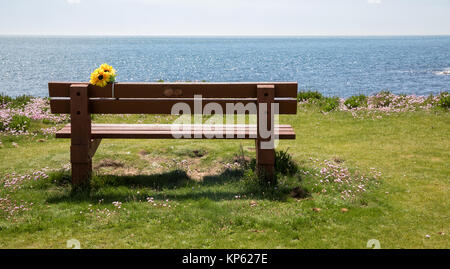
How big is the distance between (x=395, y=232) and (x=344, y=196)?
3.74 feet

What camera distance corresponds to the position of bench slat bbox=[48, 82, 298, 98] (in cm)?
620

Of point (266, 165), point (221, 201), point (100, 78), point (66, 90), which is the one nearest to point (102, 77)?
point (100, 78)

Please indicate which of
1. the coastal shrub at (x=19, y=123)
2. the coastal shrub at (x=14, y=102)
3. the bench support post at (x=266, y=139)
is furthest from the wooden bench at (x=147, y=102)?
the coastal shrub at (x=14, y=102)

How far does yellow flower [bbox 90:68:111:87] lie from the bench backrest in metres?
0.07

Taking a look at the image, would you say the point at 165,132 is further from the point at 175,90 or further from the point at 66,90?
the point at 66,90

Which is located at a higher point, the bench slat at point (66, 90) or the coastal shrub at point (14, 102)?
the bench slat at point (66, 90)

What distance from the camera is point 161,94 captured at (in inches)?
246

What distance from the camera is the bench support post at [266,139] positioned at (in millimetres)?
6191

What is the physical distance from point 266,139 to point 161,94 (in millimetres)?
1652

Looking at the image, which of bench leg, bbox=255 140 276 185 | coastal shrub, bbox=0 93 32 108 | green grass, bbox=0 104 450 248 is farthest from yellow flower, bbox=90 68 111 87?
coastal shrub, bbox=0 93 32 108

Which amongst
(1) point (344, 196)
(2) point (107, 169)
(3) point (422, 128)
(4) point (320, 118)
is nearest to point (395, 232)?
(1) point (344, 196)

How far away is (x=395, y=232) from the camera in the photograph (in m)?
5.01

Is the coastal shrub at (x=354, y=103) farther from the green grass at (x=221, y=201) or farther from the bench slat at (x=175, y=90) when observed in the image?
the bench slat at (x=175, y=90)

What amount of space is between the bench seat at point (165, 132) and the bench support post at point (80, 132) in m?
0.26
